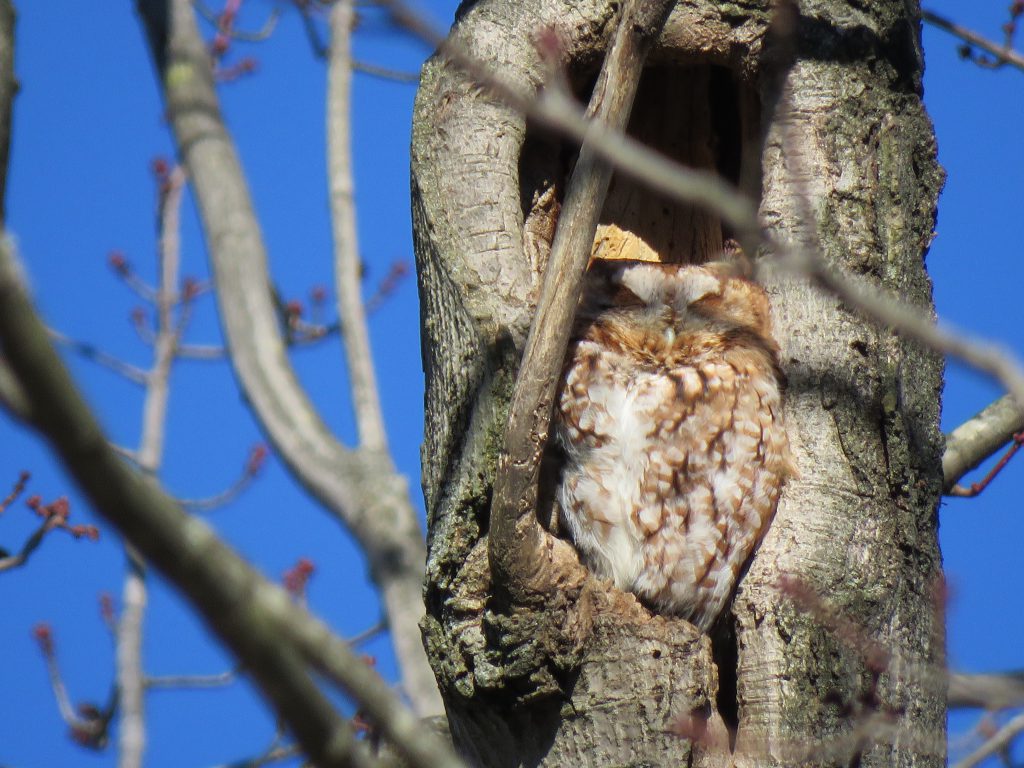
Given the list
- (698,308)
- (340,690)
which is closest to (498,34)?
(698,308)

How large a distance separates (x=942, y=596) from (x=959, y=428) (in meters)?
1.14

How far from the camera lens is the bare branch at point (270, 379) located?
3.27 meters

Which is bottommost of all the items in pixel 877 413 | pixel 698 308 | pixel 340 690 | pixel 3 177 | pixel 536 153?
pixel 340 690

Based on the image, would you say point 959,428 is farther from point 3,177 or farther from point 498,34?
point 3,177

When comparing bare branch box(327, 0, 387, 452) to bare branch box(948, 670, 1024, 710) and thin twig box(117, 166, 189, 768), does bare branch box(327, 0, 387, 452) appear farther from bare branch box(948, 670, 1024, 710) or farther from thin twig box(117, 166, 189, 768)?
bare branch box(948, 670, 1024, 710)

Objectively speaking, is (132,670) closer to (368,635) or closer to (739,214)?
(368,635)

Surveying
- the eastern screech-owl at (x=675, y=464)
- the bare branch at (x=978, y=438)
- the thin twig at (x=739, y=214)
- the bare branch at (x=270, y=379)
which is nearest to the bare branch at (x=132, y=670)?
the bare branch at (x=270, y=379)

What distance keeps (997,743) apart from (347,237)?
2159 mm

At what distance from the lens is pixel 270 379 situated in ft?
10.8

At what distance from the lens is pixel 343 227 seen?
350cm

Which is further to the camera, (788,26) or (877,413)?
(788,26)

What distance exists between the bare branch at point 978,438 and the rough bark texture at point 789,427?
1.90 feet

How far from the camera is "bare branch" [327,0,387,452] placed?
11.2 ft

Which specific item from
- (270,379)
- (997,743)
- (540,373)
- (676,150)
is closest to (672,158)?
(676,150)
